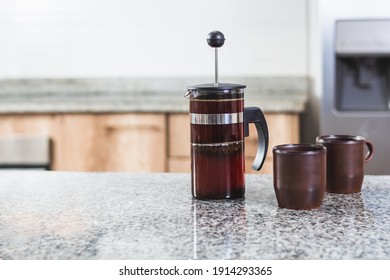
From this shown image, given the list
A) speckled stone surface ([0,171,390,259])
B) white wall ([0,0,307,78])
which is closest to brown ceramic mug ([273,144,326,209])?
speckled stone surface ([0,171,390,259])

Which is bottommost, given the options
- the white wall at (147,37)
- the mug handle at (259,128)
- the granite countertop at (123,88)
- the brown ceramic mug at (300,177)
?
the brown ceramic mug at (300,177)

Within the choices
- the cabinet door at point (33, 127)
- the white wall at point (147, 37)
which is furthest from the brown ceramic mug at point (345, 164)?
the white wall at point (147, 37)

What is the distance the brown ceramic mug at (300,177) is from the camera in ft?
3.32

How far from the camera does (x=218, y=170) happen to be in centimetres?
110

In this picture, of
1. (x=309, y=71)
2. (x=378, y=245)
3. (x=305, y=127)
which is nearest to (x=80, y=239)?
(x=378, y=245)

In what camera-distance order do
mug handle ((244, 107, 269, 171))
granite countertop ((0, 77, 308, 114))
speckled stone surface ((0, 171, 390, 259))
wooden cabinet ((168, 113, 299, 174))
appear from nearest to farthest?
speckled stone surface ((0, 171, 390, 259)) → mug handle ((244, 107, 269, 171)) → wooden cabinet ((168, 113, 299, 174)) → granite countertop ((0, 77, 308, 114))

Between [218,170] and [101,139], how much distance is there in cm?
187

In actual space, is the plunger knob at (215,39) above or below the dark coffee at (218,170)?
above

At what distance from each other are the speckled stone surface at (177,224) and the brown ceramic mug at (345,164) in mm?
22

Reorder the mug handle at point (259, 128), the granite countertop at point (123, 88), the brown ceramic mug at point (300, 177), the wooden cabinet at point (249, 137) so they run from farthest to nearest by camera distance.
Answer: the granite countertop at point (123, 88), the wooden cabinet at point (249, 137), the mug handle at point (259, 128), the brown ceramic mug at point (300, 177)

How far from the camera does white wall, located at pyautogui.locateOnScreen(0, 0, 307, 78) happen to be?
132 inches

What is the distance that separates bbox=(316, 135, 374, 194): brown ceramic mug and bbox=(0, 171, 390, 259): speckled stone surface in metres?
0.02

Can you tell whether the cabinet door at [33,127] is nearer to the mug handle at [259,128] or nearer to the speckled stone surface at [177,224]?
the speckled stone surface at [177,224]

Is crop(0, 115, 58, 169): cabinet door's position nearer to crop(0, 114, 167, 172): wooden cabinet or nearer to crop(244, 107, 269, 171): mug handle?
crop(0, 114, 167, 172): wooden cabinet
